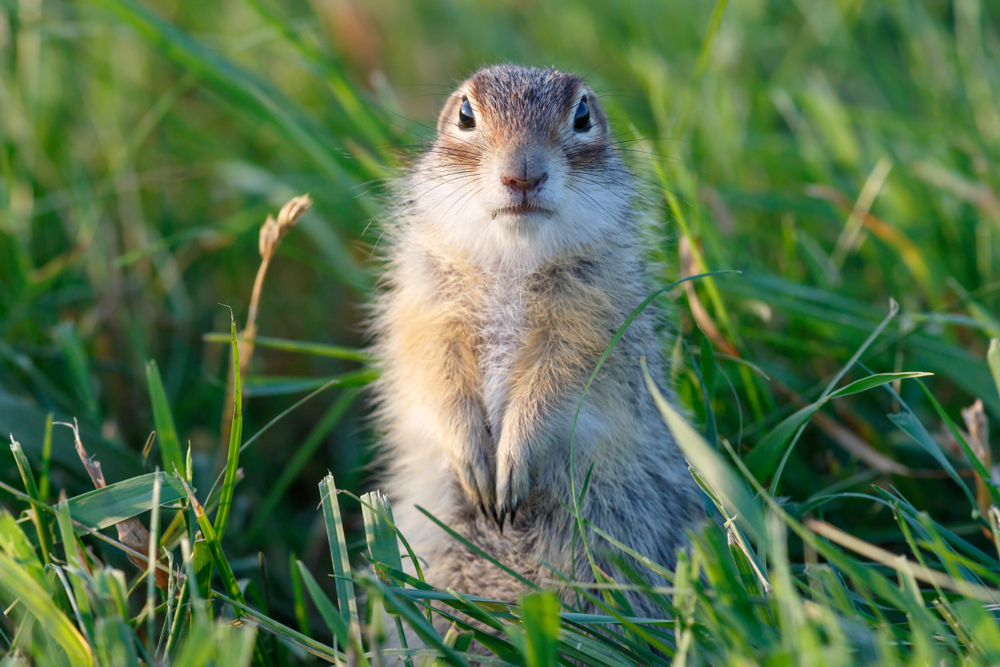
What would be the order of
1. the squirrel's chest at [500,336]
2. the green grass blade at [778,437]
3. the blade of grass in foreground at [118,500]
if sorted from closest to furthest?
the blade of grass in foreground at [118,500] → the green grass blade at [778,437] → the squirrel's chest at [500,336]

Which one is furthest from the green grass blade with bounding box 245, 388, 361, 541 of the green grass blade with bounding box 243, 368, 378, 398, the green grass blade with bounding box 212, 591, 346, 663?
the green grass blade with bounding box 212, 591, 346, 663

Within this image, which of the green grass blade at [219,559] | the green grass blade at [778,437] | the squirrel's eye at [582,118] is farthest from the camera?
the squirrel's eye at [582,118]

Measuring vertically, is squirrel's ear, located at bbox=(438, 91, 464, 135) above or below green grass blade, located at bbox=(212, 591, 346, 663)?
above

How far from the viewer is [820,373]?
3.93 metres

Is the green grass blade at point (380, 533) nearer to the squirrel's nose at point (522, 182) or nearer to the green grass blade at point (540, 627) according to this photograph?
the green grass blade at point (540, 627)

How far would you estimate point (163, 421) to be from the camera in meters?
2.82

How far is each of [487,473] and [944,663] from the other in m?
1.61

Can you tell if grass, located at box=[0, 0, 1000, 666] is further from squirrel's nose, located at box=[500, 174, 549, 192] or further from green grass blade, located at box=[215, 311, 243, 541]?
squirrel's nose, located at box=[500, 174, 549, 192]

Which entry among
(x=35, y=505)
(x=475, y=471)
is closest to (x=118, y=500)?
(x=35, y=505)

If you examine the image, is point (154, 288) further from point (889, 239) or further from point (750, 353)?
point (889, 239)

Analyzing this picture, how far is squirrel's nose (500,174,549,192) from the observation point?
8.68ft

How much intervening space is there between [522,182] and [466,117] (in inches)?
26.7

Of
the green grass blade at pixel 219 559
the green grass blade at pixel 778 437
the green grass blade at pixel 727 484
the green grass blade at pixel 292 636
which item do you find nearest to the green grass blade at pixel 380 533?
the green grass blade at pixel 292 636

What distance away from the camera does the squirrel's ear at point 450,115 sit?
11.0 ft
